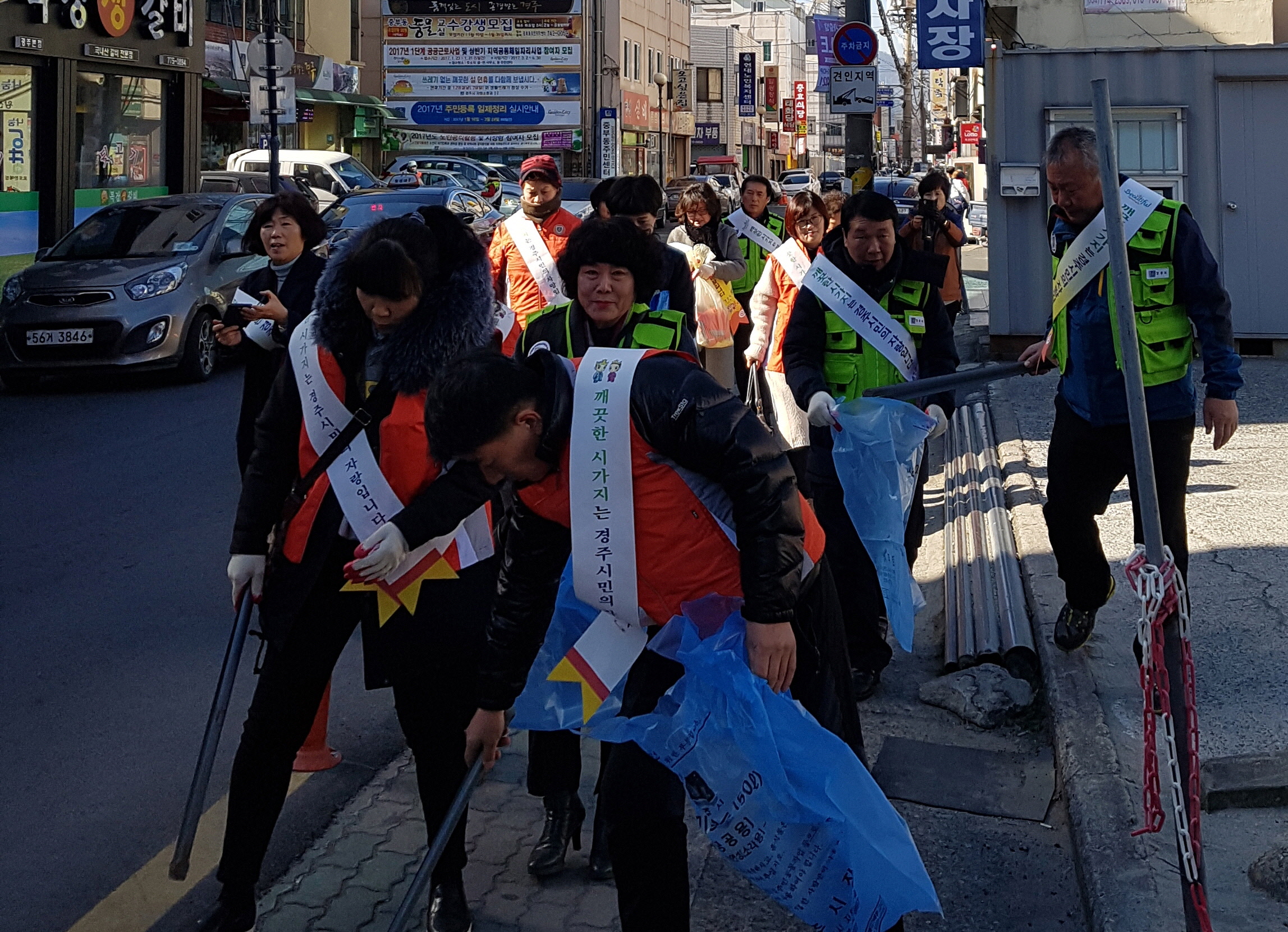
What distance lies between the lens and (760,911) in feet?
12.5

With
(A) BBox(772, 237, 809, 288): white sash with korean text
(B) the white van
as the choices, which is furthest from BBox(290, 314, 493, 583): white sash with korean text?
(B) the white van

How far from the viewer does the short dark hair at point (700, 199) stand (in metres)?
9.04

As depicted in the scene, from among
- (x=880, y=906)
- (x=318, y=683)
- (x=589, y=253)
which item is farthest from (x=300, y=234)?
(x=880, y=906)

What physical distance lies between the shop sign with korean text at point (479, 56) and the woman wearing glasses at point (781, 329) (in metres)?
48.9

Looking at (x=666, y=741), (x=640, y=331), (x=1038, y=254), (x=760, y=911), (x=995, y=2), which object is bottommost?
(x=760, y=911)

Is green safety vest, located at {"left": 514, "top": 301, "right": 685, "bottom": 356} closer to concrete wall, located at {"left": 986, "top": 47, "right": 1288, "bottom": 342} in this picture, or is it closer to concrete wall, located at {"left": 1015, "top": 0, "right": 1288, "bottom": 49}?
concrete wall, located at {"left": 986, "top": 47, "right": 1288, "bottom": 342}

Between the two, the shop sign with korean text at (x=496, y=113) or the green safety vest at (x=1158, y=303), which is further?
the shop sign with korean text at (x=496, y=113)

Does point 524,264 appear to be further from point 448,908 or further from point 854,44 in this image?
point 854,44

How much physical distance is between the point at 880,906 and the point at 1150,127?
Result: 11440 millimetres

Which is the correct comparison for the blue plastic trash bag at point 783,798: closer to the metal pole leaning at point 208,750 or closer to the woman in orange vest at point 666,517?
the woman in orange vest at point 666,517

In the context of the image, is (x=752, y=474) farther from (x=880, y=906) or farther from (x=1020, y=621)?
(x=1020, y=621)

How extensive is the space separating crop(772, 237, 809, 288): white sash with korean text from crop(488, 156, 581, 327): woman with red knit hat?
1.15m

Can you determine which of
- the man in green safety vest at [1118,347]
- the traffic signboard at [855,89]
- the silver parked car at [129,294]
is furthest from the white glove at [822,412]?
the traffic signboard at [855,89]

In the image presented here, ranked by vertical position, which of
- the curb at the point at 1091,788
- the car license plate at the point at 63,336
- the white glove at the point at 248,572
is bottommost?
Answer: the curb at the point at 1091,788
